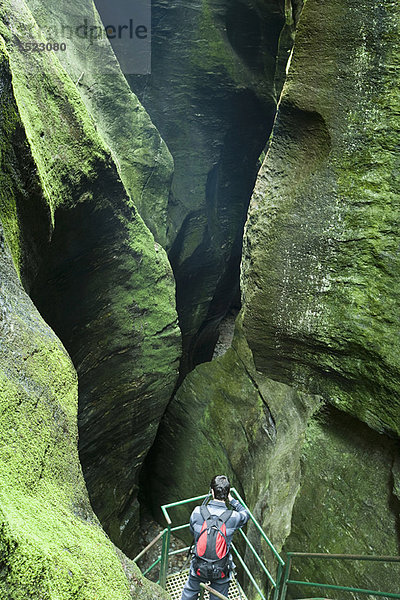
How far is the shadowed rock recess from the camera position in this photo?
8.93 ft

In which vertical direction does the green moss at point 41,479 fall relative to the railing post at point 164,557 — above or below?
above

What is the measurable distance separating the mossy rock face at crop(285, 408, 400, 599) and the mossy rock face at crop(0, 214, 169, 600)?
183 cm

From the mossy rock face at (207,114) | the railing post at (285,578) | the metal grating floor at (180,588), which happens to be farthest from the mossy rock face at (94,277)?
the mossy rock face at (207,114)

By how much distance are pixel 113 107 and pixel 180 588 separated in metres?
4.58

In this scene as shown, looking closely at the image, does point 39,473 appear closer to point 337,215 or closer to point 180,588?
point 337,215

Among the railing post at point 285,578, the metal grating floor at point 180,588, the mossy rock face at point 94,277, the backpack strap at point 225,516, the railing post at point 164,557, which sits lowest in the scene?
the metal grating floor at point 180,588

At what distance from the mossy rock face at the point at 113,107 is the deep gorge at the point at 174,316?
0.02m

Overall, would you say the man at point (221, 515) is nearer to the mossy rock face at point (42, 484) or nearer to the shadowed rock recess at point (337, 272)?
the shadowed rock recess at point (337, 272)

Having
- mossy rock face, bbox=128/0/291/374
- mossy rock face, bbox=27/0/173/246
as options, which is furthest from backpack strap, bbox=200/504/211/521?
mossy rock face, bbox=128/0/291/374

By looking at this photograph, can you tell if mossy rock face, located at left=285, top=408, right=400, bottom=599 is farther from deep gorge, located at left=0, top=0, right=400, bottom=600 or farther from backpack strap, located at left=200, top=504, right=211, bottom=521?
backpack strap, located at left=200, top=504, right=211, bottom=521

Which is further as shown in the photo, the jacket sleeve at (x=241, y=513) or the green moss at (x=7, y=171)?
the jacket sleeve at (x=241, y=513)

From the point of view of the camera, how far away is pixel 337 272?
2.88 metres

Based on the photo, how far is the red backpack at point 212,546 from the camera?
10.5 ft

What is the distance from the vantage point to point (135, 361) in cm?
510
